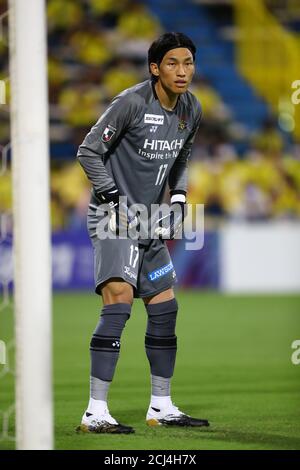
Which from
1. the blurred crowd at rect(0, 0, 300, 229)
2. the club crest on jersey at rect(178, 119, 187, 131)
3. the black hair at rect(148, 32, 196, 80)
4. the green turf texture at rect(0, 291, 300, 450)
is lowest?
the green turf texture at rect(0, 291, 300, 450)

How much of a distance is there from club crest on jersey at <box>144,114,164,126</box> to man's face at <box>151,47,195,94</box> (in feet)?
0.58

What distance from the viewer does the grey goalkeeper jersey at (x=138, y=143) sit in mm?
4754

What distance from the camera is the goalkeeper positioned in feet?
15.5

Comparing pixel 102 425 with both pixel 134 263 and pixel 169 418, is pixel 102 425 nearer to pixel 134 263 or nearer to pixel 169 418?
pixel 169 418

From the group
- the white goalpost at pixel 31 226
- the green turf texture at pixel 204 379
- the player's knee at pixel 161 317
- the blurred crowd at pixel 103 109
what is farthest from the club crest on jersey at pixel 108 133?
the blurred crowd at pixel 103 109

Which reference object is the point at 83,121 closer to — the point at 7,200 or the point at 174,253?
the point at 7,200

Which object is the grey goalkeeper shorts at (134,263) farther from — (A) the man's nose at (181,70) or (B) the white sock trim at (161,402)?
(A) the man's nose at (181,70)

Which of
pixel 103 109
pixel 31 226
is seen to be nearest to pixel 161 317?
pixel 31 226

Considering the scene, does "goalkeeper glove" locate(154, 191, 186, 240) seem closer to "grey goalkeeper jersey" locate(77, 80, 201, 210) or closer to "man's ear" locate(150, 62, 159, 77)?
"grey goalkeeper jersey" locate(77, 80, 201, 210)

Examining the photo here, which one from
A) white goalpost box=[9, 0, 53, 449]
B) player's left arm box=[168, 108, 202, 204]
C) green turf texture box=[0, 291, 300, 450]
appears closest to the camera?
white goalpost box=[9, 0, 53, 449]

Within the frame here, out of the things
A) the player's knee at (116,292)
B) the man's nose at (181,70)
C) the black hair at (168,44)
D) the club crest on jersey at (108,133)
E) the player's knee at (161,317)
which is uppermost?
the black hair at (168,44)

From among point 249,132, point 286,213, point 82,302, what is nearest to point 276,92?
point 249,132

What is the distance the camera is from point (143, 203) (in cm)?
499

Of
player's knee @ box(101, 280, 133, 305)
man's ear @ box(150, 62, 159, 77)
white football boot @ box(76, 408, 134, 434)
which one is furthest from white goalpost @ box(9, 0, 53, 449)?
man's ear @ box(150, 62, 159, 77)
